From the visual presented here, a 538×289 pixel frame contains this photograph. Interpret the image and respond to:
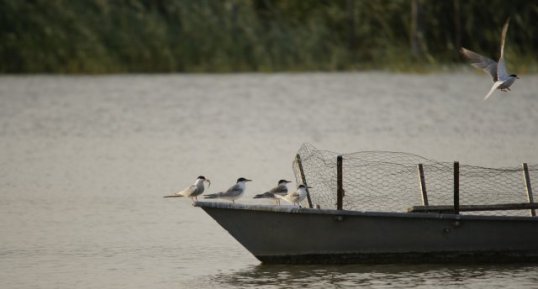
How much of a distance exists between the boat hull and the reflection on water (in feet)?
0.36

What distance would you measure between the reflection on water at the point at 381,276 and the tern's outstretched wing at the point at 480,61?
2.94m

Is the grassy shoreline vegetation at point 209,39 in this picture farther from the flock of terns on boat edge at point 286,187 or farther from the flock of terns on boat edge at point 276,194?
the flock of terns on boat edge at point 276,194

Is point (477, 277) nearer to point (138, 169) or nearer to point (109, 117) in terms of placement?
point (138, 169)

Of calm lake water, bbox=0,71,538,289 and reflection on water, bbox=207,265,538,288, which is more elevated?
calm lake water, bbox=0,71,538,289

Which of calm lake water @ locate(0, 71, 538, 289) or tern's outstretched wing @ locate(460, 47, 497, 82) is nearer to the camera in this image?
calm lake water @ locate(0, 71, 538, 289)

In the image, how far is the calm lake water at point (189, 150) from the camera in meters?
16.7

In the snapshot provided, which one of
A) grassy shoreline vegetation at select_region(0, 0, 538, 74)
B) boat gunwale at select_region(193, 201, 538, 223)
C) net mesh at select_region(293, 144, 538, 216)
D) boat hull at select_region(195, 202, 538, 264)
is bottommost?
boat hull at select_region(195, 202, 538, 264)

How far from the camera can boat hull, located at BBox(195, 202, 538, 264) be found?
16.4 meters

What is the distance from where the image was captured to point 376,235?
16531 mm

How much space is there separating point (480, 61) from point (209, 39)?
Answer: 31207 millimetres

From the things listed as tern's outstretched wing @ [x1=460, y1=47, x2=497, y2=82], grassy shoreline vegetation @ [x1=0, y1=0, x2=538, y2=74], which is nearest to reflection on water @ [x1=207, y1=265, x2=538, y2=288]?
tern's outstretched wing @ [x1=460, y1=47, x2=497, y2=82]

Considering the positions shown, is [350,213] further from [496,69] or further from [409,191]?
[409,191]

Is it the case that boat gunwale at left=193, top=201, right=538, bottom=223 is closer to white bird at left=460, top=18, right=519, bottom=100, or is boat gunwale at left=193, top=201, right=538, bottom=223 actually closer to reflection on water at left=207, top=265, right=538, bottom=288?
reflection on water at left=207, top=265, right=538, bottom=288

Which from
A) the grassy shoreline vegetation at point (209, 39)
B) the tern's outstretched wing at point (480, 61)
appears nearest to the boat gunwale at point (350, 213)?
the tern's outstretched wing at point (480, 61)
